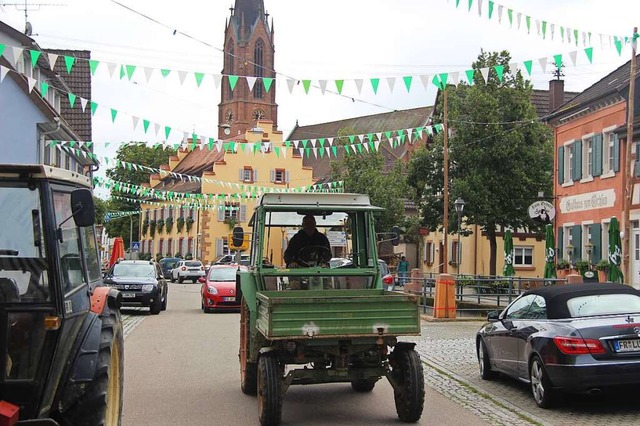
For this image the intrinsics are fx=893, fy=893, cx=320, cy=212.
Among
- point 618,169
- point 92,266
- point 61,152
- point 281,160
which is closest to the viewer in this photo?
point 92,266

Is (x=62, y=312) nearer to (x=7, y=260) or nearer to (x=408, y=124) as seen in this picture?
(x=7, y=260)

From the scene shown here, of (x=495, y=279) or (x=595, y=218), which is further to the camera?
(x=595, y=218)

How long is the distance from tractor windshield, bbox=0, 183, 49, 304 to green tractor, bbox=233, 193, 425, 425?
306 centimetres

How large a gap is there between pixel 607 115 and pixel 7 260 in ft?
96.1

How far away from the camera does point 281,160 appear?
79125 mm

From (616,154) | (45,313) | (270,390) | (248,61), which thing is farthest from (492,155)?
(248,61)

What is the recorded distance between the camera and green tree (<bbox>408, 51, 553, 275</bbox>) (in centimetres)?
4228

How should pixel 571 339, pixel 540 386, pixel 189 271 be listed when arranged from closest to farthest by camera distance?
pixel 571 339, pixel 540 386, pixel 189 271

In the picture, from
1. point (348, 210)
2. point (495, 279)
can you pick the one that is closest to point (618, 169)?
point (495, 279)

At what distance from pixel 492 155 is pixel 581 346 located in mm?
33835

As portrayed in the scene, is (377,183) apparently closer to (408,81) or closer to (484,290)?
(484,290)

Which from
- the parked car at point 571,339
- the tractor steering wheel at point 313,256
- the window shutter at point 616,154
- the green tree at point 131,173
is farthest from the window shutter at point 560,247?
the green tree at point 131,173

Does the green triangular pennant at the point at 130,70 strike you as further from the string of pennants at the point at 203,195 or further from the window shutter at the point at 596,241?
the string of pennants at the point at 203,195

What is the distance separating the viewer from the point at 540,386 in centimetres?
1009
